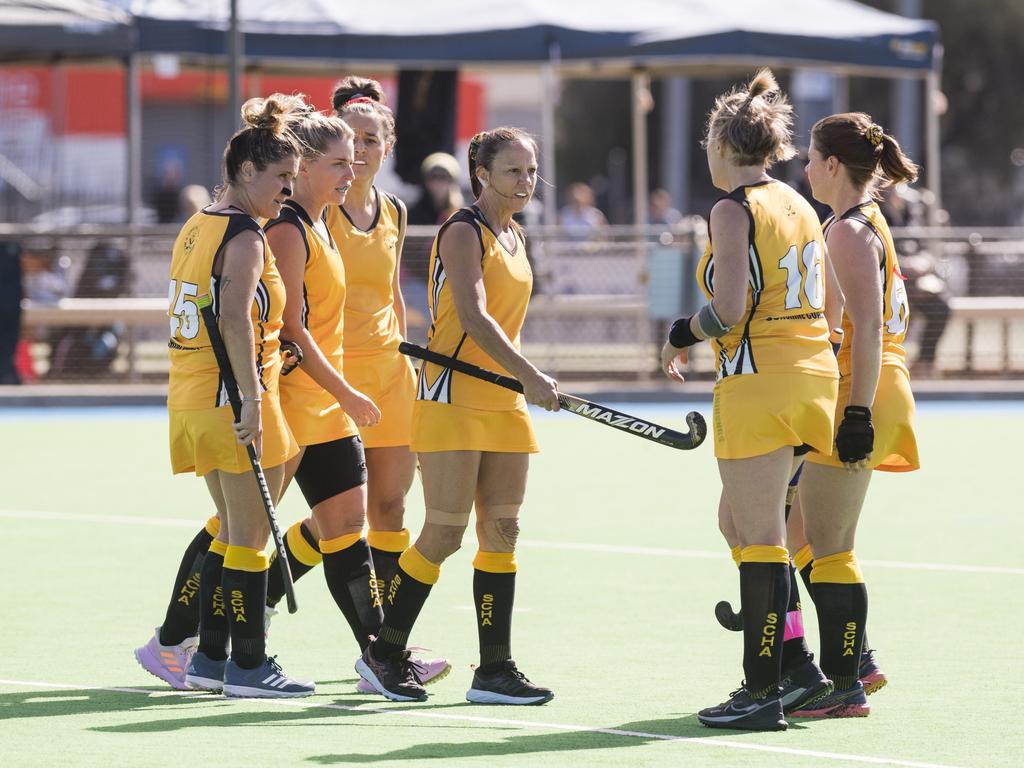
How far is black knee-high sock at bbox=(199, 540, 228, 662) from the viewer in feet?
20.8

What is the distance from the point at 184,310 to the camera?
608 centimetres

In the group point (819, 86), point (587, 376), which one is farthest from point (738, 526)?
point (819, 86)

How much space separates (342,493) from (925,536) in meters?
4.51

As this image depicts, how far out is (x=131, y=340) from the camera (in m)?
18.1

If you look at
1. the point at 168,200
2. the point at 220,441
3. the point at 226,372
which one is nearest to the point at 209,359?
the point at 226,372

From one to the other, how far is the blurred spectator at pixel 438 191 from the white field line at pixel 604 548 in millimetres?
6312

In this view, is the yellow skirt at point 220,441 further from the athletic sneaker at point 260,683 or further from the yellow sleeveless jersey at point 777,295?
the yellow sleeveless jersey at point 777,295

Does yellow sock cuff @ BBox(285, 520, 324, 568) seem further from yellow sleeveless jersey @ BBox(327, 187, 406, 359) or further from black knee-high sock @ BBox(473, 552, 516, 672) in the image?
black knee-high sock @ BBox(473, 552, 516, 672)

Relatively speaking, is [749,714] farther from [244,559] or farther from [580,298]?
[580,298]

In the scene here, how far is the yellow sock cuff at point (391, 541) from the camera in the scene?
23.0ft

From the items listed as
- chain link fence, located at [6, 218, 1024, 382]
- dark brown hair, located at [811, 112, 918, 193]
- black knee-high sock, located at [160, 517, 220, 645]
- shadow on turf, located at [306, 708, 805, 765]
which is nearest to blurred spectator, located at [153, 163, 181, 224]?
chain link fence, located at [6, 218, 1024, 382]

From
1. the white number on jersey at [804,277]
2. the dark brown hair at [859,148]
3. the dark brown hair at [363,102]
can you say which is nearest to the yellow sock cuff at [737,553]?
the white number on jersey at [804,277]

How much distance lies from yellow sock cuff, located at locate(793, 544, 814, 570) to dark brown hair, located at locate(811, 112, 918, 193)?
128 cm

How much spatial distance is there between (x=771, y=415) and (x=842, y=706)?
3.34ft
